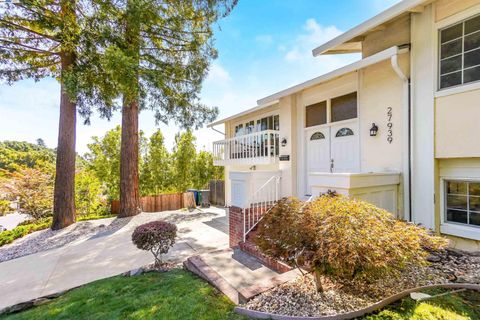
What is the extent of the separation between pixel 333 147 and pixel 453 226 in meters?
3.40

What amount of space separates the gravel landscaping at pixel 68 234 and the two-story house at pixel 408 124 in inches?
227

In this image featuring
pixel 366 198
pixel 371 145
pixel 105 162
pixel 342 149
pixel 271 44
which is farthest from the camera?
pixel 105 162

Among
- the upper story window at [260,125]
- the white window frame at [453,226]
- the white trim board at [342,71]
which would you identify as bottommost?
the white window frame at [453,226]

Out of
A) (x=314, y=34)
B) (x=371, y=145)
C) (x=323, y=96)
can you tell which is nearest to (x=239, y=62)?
(x=314, y=34)

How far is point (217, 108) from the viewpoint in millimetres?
11352

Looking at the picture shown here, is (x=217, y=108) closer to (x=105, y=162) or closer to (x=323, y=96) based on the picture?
(x=323, y=96)

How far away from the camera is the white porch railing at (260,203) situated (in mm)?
6371

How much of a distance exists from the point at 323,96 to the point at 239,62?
5.59 metres

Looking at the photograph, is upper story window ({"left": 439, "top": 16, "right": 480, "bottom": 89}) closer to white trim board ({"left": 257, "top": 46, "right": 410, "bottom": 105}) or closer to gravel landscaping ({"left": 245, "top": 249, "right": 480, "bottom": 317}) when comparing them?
white trim board ({"left": 257, "top": 46, "right": 410, "bottom": 105})

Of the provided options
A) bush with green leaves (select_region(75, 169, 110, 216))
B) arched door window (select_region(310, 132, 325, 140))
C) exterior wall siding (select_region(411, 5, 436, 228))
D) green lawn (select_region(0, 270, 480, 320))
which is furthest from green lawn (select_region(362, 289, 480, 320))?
bush with green leaves (select_region(75, 169, 110, 216))

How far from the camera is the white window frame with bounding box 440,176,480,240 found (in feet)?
15.2

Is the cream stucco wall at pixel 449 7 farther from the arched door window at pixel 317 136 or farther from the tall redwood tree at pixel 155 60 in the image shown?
the tall redwood tree at pixel 155 60

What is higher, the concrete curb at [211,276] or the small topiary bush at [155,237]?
the small topiary bush at [155,237]

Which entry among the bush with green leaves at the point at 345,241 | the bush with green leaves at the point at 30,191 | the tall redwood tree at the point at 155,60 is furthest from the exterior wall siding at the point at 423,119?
the bush with green leaves at the point at 30,191
